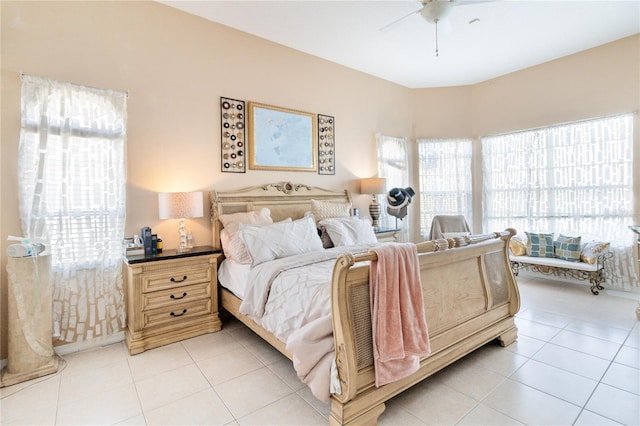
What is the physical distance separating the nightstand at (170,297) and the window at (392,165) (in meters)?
2.98

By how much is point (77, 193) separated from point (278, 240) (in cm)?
173

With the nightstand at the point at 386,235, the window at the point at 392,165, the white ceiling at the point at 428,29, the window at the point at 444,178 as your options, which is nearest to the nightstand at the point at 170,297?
the nightstand at the point at 386,235

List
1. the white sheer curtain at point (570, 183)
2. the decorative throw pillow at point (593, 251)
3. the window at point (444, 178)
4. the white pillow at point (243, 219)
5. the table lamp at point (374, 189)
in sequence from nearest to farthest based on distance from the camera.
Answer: the white pillow at point (243, 219)
the decorative throw pillow at point (593, 251)
the white sheer curtain at point (570, 183)
the table lamp at point (374, 189)
the window at point (444, 178)

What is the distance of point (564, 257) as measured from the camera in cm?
412

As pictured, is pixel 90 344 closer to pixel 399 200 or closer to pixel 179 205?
pixel 179 205

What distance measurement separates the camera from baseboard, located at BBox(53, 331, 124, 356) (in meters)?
2.63

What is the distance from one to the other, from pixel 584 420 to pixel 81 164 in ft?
12.9

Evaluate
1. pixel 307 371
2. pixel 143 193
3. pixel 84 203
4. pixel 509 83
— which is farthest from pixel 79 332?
pixel 509 83

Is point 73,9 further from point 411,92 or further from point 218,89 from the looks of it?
point 411,92

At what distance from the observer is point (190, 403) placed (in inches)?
77.0

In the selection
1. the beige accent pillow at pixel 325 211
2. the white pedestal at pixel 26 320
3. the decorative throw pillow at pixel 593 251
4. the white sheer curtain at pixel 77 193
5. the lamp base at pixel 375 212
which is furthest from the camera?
the lamp base at pixel 375 212

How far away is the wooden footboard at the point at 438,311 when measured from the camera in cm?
161

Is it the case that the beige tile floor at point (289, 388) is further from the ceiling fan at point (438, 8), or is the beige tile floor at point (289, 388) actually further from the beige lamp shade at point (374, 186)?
the ceiling fan at point (438, 8)

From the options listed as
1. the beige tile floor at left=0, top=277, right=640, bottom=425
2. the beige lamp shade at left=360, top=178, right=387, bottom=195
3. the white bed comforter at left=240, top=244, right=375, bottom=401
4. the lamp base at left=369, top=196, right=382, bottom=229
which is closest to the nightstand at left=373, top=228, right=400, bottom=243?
the lamp base at left=369, top=196, right=382, bottom=229
